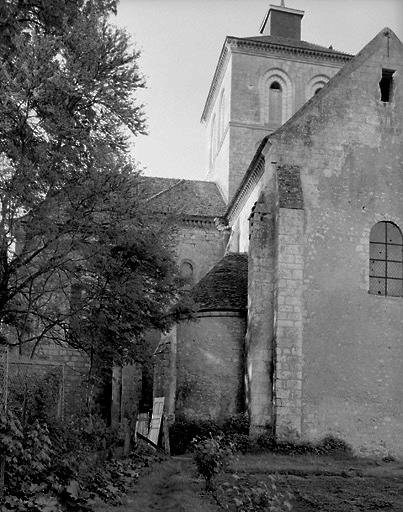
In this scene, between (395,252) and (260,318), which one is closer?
(260,318)

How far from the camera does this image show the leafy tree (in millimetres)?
13570

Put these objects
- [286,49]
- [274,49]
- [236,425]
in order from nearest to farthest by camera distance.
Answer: [236,425], [274,49], [286,49]

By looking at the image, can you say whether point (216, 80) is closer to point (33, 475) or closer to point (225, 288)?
point (225, 288)

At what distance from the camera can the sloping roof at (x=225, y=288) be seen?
2052 cm

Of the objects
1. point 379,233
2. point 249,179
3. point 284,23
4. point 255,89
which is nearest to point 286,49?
point 255,89

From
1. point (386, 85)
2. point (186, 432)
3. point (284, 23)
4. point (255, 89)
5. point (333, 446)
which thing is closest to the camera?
point (333, 446)

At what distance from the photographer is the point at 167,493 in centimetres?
1164

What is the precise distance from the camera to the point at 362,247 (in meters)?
19.5

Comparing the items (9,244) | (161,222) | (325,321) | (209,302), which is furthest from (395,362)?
(9,244)

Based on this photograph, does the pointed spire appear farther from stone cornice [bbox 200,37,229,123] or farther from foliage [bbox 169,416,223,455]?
foliage [bbox 169,416,223,455]

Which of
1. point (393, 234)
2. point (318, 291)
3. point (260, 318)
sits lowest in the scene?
point (260, 318)

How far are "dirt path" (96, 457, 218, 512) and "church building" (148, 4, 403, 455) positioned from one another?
4.24 m

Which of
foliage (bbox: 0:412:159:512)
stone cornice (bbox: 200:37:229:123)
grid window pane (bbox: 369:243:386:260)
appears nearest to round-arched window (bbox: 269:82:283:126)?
stone cornice (bbox: 200:37:229:123)

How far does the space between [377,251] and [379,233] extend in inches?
21.0
